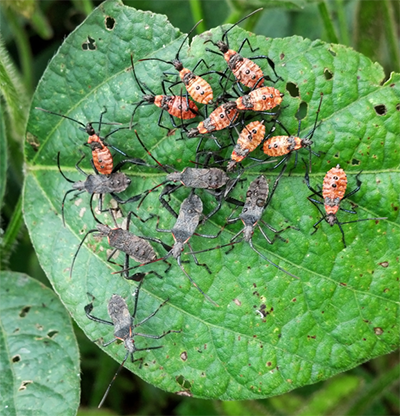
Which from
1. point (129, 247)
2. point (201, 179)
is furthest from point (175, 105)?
point (129, 247)

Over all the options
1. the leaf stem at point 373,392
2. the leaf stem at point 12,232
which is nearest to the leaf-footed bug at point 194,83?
the leaf stem at point 12,232

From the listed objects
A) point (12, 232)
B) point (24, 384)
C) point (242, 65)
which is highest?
point (242, 65)

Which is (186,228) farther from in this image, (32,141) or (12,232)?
(12,232)

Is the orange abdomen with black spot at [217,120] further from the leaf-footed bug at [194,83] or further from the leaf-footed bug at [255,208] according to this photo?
the leaf-footed bug at [255,208]

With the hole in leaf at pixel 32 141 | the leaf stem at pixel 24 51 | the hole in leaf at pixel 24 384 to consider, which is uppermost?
the leaf stem at pixel 24 51

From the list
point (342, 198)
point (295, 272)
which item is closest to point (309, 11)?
point (342, 198)

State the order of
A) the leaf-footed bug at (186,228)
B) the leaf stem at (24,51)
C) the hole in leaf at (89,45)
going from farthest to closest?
the leaf stem at (24,51)
the hole in leaf at (89,45)
the leaf-footed bug at (186,228)

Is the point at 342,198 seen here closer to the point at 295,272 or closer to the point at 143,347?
the point at 295,272
